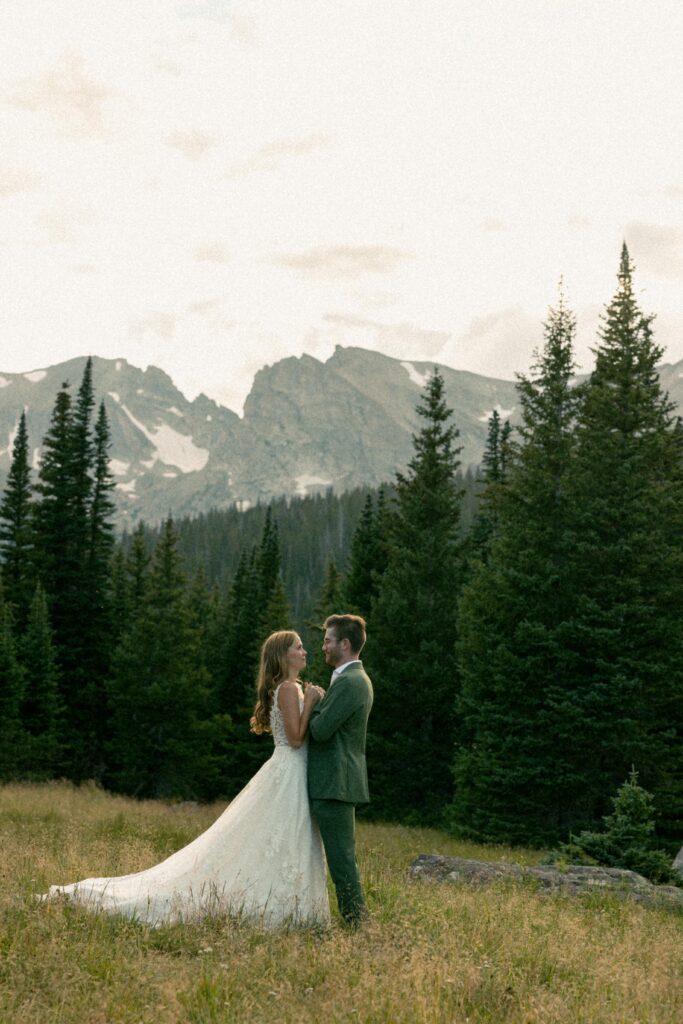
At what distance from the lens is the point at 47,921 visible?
6727 mm

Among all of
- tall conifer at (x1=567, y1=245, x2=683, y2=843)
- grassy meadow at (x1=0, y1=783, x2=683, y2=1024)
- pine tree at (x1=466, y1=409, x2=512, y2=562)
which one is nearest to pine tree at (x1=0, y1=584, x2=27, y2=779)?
pine tree at (x1=466, y1=409, x2=512, y2=562)

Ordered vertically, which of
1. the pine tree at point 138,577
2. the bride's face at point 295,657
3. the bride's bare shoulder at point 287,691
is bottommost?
the bride's bare shoulder at point 287,691

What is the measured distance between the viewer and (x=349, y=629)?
7.73 m

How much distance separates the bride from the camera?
749cm

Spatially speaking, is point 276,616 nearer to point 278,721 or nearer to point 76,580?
point 76,580

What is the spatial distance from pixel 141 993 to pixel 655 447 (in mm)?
22225

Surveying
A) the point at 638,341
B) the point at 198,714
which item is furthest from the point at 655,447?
the point at 198,714

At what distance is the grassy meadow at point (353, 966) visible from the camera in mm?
5316

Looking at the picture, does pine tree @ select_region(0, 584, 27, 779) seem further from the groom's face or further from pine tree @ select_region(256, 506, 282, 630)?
the groom's face

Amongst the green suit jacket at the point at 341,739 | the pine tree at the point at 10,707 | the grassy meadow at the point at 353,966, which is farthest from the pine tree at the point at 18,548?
the green suit jacket at the point at 341,739

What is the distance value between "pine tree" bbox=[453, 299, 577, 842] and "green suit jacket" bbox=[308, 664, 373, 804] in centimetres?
1649

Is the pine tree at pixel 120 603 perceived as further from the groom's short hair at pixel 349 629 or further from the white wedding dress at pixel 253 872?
the groom's short hair at pixel 349 629

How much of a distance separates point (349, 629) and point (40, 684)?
3477cm

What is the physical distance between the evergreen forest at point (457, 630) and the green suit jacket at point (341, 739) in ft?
54.0
